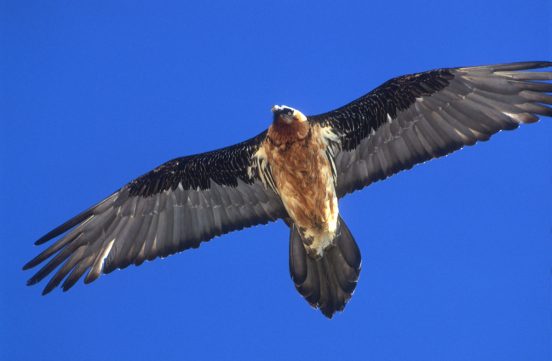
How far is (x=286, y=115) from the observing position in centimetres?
955

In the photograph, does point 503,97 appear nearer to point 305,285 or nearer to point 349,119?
point 349,119

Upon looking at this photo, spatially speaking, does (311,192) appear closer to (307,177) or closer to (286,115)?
(307,177)

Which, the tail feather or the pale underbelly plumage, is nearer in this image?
the tail feather

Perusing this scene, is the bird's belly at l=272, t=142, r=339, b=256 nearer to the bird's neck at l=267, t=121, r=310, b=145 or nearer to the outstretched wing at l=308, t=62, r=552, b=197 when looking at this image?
the bird's neck at l=267, t=121, r=310, b=145

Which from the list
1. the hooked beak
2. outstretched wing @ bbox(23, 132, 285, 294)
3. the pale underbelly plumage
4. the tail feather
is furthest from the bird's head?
the tail feather

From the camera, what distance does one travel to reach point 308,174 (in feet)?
31.6

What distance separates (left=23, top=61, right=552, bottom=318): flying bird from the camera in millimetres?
9523

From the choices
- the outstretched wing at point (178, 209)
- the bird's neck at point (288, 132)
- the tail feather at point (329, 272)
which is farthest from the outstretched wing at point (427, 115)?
the outstretched wing at point (178, 209)

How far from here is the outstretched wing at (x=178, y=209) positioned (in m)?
10.3

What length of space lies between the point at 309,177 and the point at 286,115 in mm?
709

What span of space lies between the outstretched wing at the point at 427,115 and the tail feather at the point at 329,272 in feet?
2.48

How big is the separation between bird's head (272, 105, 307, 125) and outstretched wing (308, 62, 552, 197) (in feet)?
1.07

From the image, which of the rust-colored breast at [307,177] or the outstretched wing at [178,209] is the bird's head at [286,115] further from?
the outstretched wing at [178,209]

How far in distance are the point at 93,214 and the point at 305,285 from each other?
2665 millimetres
